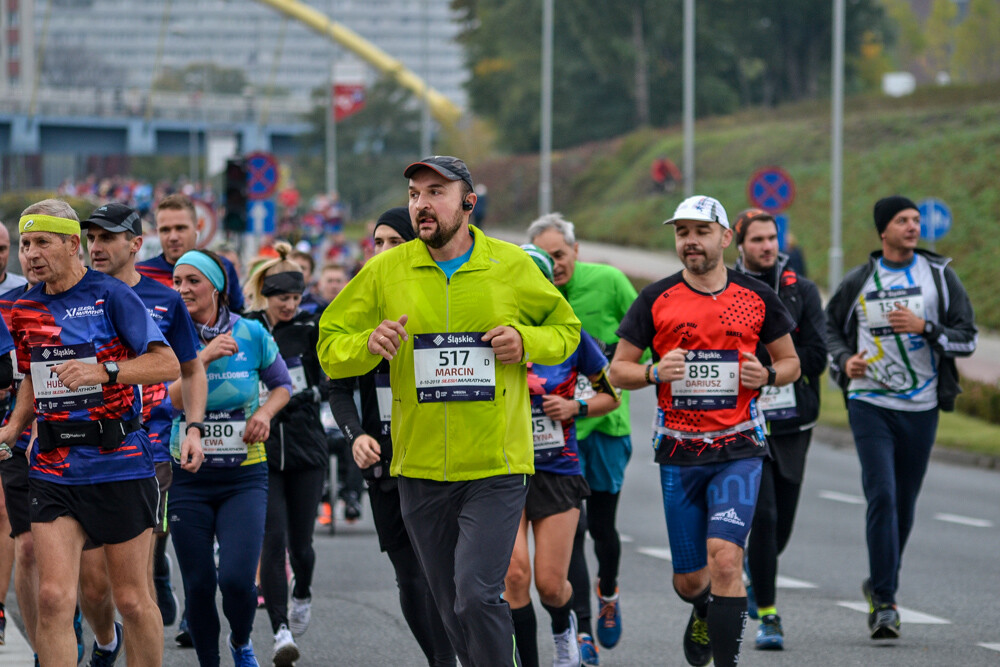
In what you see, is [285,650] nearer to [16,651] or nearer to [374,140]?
[16,651]

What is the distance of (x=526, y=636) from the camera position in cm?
709

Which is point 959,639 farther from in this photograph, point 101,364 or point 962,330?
point 101,364

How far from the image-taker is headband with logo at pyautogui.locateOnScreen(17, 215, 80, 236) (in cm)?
623

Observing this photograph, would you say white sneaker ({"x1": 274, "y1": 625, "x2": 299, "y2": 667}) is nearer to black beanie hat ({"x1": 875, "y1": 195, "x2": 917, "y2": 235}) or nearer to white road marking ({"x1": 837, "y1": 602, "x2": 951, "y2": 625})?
white road marking ({"x1": 837, "y1": 602, "x2": 951, "y2": 625})

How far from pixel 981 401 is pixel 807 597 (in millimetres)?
12822

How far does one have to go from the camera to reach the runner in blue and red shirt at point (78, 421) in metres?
6.18

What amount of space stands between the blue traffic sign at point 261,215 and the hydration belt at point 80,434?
22719mm

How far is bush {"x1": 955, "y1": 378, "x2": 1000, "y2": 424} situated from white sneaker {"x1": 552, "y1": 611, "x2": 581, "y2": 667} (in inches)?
594

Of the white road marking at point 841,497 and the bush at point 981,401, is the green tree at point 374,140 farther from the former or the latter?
the white road marking at point 841,497

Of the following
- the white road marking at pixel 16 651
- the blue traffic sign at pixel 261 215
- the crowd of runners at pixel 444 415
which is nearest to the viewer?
the crowd of runners at pixel 444 415

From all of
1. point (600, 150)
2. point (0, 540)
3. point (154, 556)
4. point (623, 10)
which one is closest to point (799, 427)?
point (154, 556)

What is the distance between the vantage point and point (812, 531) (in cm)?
1370

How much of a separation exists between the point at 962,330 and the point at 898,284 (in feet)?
1.36

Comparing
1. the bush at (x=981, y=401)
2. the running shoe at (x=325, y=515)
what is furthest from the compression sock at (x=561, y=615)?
the bush at (x=981, y=401)
